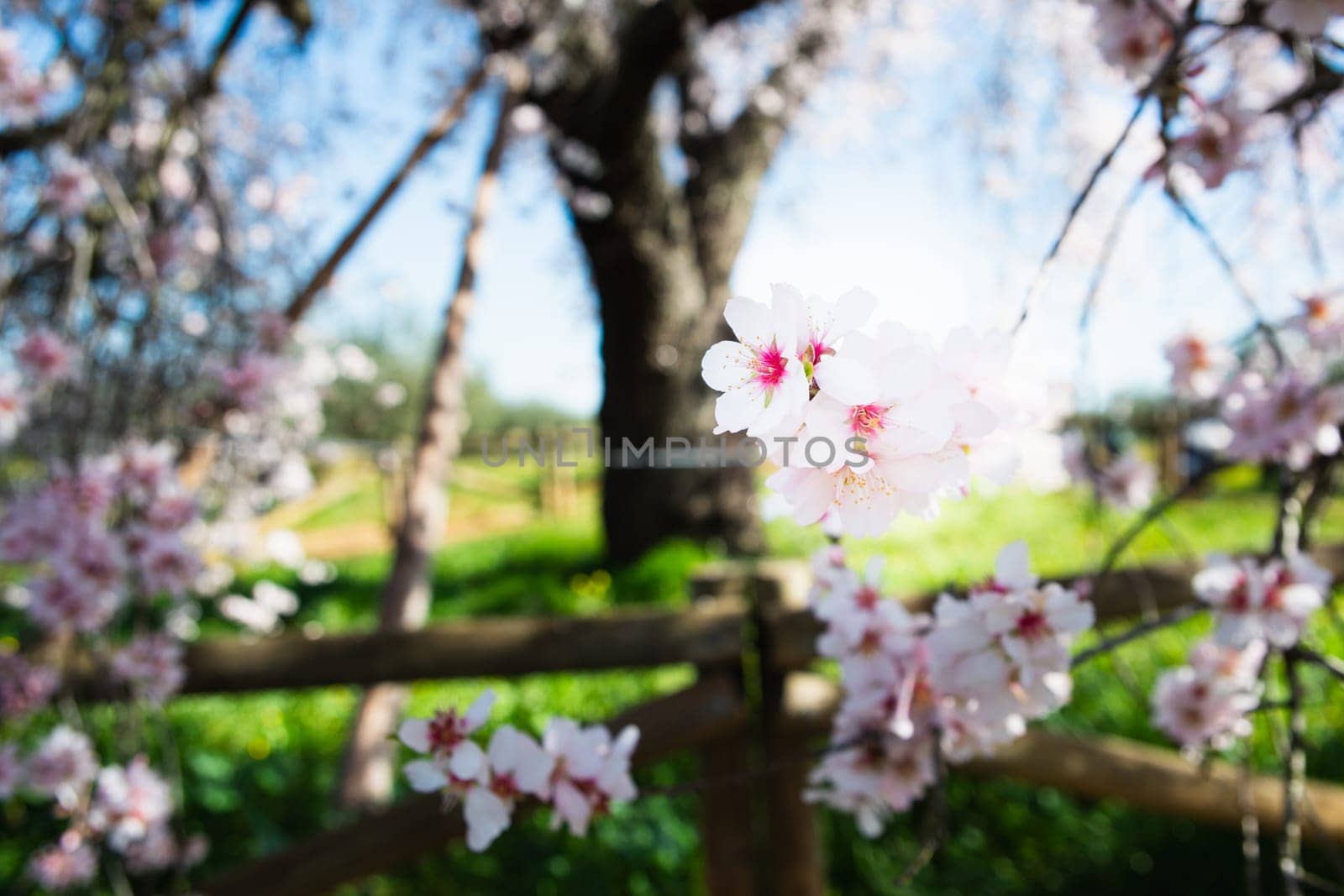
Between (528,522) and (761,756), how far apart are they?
31.6 ft

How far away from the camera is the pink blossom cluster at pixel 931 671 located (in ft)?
A: 2.49

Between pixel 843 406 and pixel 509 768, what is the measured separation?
0.51m

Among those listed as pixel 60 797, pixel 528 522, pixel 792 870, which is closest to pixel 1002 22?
pixel 792 870

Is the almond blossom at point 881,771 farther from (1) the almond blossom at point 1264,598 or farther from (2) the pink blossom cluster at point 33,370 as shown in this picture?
(2) the pink blossom cluster at point 33,370

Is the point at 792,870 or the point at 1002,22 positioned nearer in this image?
the point at 792,870

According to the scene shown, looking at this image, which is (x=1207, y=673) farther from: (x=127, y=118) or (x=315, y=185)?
(x=315, y=185)

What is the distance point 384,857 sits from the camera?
1.44 metres

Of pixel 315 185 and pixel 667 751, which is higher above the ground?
pixel 315 185

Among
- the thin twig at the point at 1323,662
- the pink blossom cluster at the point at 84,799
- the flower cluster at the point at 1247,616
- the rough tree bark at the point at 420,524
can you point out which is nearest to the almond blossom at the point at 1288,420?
the flower cluster at the point at 1247,616

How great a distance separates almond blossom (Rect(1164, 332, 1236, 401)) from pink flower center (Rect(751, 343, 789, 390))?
1211mm

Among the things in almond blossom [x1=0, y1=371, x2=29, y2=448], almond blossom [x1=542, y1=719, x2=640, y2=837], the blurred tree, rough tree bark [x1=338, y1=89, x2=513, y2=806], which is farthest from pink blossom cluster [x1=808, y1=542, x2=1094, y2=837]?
the blurred tree

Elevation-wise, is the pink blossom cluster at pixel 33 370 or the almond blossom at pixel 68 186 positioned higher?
the almond blossom at pixel 68 186

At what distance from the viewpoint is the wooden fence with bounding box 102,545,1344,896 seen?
5.37ft

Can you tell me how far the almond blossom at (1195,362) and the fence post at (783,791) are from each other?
80cm
